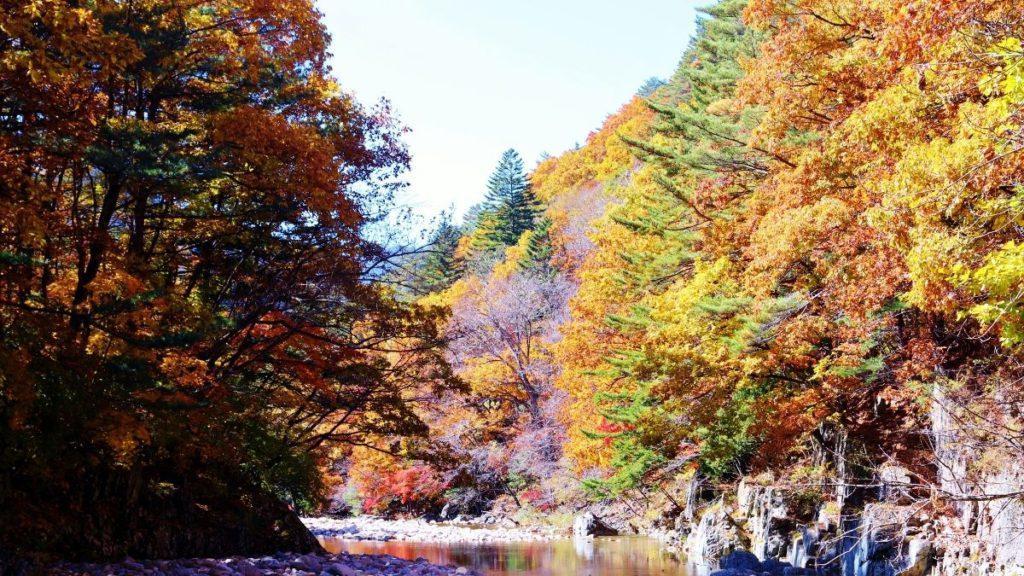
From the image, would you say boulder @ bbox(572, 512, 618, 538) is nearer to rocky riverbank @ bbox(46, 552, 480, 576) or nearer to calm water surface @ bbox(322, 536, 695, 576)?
calm water surface @ bbox(322, 536, 695, 576)

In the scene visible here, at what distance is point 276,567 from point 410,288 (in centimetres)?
519

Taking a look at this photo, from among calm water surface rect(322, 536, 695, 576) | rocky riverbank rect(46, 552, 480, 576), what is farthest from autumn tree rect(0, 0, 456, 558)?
calm water surface rect(322, 536, 695, 576)

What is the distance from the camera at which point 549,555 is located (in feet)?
69.4

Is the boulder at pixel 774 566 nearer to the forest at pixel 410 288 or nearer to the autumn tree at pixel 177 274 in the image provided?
the forest at pixel 410 288

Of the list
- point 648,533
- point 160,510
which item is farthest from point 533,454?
point 160,510

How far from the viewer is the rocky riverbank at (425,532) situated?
26953mm

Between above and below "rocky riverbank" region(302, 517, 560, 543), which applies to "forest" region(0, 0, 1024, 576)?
above

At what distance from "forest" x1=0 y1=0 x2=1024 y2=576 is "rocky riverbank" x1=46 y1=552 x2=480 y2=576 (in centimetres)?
57

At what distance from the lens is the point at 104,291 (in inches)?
385

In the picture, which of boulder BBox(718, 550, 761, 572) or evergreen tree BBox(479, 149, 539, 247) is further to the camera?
evergreen tree BBox(479, 149, 539, 247)

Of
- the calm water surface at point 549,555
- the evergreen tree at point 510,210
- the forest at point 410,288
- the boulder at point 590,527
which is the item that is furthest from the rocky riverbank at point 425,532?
the evergreen tree at point 510,210

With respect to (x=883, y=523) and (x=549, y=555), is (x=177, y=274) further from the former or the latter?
(x=883, y=523)

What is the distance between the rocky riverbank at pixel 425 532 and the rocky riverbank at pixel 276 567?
1095cm

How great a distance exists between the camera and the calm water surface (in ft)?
57.6
